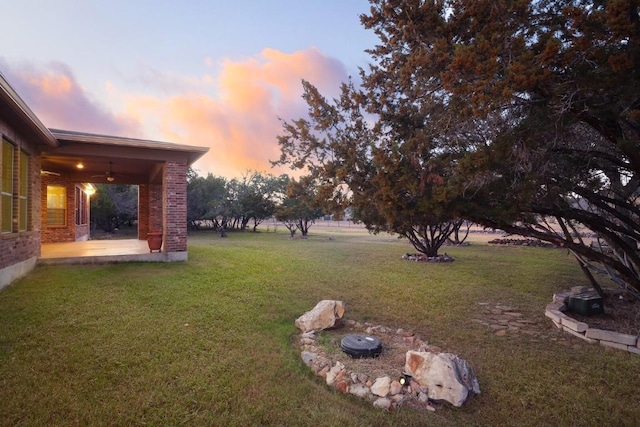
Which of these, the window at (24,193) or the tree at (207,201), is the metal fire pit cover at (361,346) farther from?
the tree at (207,201)

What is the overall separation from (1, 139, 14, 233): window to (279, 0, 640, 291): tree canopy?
5.95 meters

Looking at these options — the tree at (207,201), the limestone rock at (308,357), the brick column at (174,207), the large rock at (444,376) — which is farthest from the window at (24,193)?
the tree at (207,201)

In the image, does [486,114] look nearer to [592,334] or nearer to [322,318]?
[322,318]

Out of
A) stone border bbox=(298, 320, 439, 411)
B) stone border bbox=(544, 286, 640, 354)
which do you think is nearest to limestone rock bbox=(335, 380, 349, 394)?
stone border bbox=(298, 320, 439, 411)

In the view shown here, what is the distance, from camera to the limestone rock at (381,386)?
3299 millimetres

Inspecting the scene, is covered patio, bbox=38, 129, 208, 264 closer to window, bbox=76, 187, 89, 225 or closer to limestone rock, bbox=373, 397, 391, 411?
window, bbox=76, 187, 89, 225

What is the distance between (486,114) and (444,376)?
2597mm

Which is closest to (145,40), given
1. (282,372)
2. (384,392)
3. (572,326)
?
(282,372)

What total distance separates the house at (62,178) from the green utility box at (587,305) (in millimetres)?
9725

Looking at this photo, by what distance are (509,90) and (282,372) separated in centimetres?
359

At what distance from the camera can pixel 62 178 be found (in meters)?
13.5

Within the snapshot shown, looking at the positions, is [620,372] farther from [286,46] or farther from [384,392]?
[286,46]

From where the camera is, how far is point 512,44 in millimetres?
2713

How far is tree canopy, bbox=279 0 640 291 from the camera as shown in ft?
8.59
